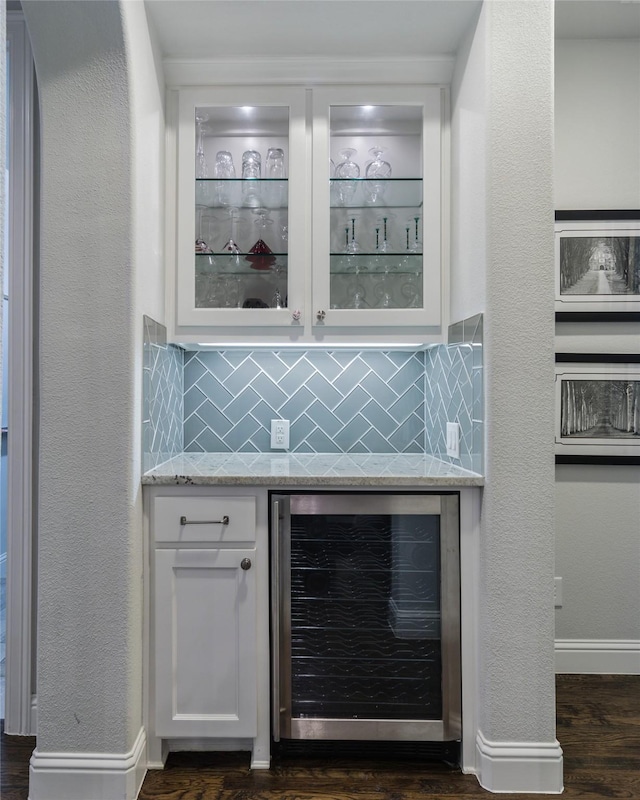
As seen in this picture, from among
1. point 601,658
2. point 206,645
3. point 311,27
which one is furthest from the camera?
point 601,658

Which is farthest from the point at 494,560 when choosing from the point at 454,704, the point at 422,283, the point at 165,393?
the point at 165,393

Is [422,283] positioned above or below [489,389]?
above

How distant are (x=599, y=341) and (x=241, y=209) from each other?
1.60 meters

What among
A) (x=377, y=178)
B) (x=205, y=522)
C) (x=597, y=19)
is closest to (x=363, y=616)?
(x=205, y=522)

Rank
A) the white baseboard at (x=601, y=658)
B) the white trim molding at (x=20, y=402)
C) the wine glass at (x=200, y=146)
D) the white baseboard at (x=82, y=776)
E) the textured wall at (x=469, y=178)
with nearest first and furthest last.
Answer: the white baseboard at (x=82, y=776), the textured wall at (x=469, y=178), the white trim molding at (x=20, y=402), the wine glass at (x=200, y=146), the white baseboard at (x=601, y=658)

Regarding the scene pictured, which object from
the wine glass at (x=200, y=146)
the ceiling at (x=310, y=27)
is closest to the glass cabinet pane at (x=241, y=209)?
the wine glass at (x=200, y=146)

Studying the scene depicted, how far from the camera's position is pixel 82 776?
1708 millimetres

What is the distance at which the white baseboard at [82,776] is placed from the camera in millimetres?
1703

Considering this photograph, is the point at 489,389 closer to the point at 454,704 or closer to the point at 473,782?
the point at 454,704

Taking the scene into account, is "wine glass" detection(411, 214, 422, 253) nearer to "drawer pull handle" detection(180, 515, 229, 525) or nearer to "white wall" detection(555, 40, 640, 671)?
"white wall" detection(555, 40, 640, 671)

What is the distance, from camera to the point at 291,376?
2.52m

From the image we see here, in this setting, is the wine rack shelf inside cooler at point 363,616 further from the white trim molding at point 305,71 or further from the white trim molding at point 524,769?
the white trim molding at point 305,71

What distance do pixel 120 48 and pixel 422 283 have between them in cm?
122

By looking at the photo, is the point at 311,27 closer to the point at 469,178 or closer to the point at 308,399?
the point at 469,178
